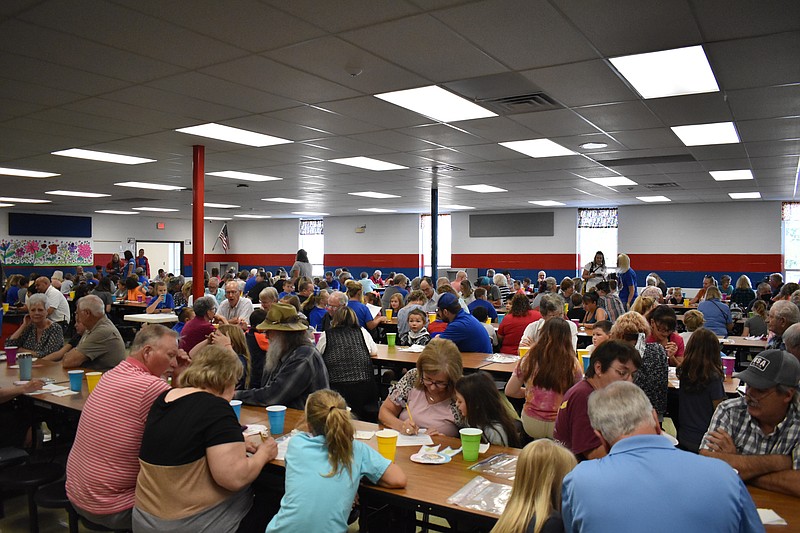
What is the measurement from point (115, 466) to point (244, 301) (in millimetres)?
4656

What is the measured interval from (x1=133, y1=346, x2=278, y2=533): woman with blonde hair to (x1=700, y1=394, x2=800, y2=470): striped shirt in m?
2.06

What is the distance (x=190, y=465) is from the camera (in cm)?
241

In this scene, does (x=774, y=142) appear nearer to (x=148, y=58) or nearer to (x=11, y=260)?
(x=148, y=58)

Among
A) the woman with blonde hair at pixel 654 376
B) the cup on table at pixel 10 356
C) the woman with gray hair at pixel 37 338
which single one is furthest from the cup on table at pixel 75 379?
the woman with blonde hair at pixel 654 376

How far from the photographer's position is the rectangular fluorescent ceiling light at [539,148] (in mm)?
7207

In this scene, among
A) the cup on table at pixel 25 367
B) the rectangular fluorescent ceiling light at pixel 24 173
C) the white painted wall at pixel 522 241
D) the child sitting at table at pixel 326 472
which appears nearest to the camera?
the child sitting at table at pixel 326 472

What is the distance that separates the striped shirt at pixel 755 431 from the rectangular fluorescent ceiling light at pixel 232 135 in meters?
5.38

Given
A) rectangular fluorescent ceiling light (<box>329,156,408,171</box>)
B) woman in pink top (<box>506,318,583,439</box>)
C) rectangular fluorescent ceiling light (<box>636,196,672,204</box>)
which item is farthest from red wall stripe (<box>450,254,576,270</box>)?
woman in pink top (<box>506,318,583,439</box>)

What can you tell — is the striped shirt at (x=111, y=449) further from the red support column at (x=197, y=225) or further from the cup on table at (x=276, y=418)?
the red support column at (x=197, y=225)

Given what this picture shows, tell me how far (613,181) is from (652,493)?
31.6ft

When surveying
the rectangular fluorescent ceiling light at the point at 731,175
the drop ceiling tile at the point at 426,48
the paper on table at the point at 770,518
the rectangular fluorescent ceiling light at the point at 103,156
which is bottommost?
the paper on table at the point at 770,518

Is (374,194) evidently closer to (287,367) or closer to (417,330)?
(417,330)

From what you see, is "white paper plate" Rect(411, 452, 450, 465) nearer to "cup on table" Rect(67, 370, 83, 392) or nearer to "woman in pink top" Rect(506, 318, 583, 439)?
"woman in pink top" Rect(506, 318, 583, 439)

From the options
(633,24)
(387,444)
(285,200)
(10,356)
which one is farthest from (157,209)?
(387,444)
